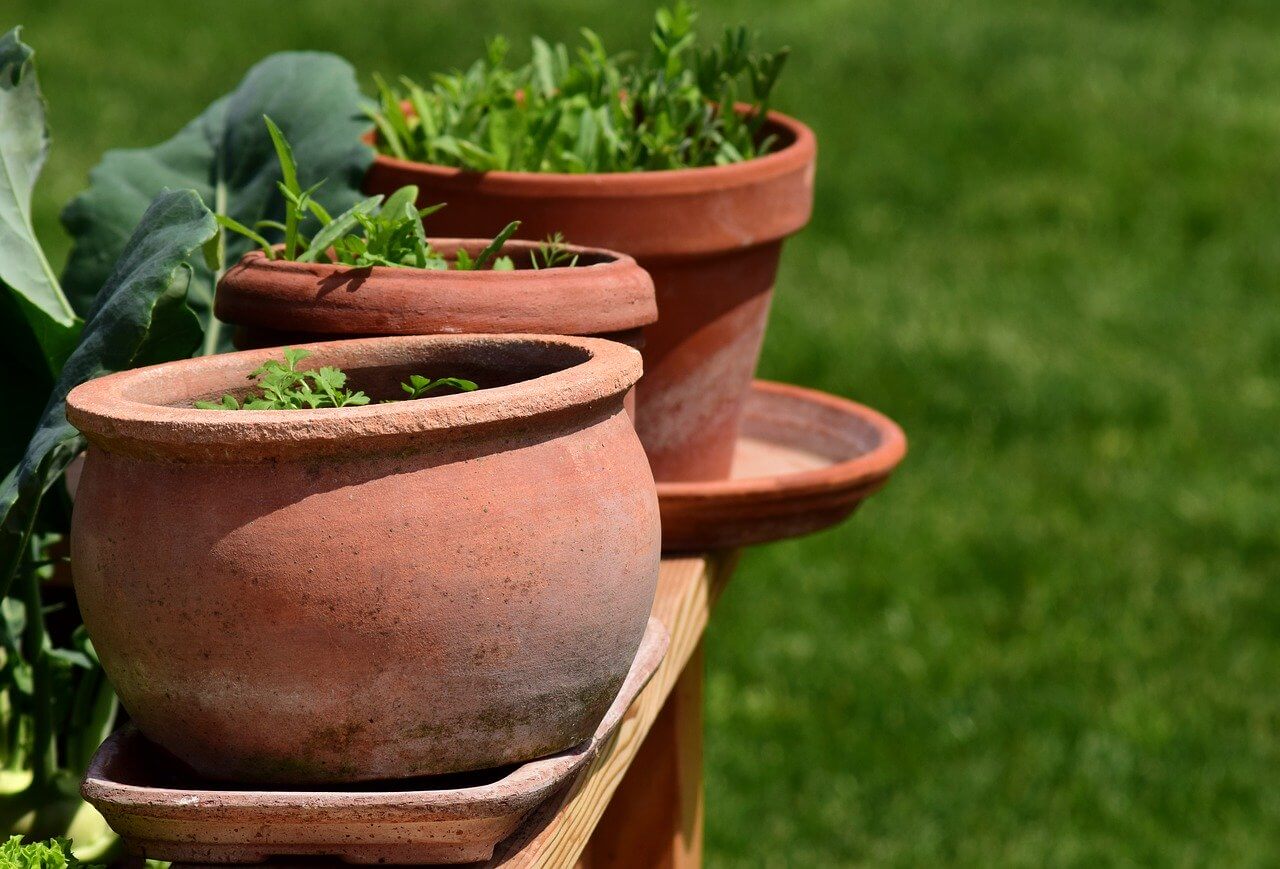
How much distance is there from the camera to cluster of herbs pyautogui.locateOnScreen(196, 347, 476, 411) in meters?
0.99

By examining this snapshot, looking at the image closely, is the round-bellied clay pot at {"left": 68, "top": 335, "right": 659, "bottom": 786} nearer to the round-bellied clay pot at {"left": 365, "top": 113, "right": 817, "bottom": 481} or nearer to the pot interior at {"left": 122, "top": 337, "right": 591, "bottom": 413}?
the pot interior at {"left": 122, "top": 337, "right": 591, "bottom": 413}

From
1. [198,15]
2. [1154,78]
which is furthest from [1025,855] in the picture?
[198,15]

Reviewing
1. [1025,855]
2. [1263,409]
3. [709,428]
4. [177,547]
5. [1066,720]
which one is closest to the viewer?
[177,547]

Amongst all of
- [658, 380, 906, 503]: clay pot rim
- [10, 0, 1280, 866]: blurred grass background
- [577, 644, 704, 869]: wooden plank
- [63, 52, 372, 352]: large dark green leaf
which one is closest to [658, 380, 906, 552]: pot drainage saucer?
[658, 380, 906, 503]: clay pot rim

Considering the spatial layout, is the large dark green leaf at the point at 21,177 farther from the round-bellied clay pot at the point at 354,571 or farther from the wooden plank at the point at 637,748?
the wooden plank at the point at 637,748

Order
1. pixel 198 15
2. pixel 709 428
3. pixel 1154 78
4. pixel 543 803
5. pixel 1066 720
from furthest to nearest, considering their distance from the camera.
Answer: pixel 198 15 < pixel 1154 78 < pixel 1066 720 < pixel 709 428 < pixel 543 803

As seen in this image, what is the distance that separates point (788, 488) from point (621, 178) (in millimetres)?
329

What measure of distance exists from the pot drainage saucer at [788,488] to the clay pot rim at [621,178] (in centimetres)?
27

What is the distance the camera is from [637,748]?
1.32 m

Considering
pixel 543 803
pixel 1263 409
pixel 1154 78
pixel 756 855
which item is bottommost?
pixel 756 855

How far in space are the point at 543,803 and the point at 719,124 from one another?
786 millimetres

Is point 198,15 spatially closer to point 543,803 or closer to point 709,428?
point 709,428

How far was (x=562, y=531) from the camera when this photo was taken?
0.93 meters

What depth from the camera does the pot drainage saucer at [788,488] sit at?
1.51 metres
